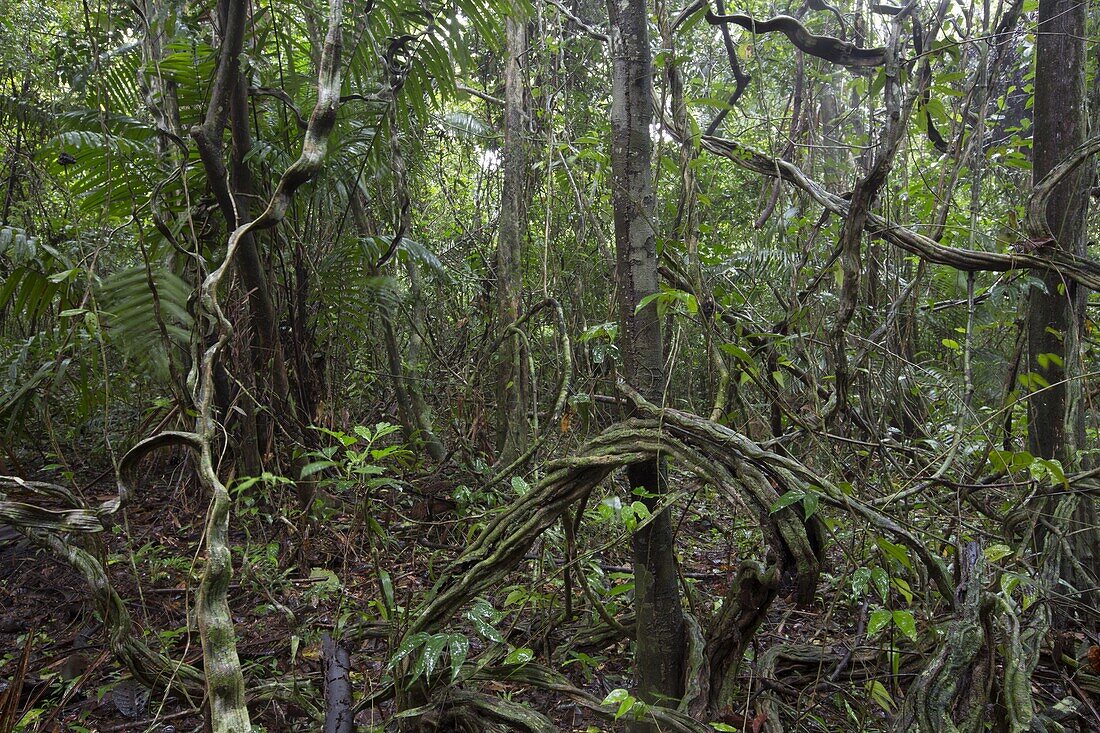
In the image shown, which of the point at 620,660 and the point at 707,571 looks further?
the point at 707,571

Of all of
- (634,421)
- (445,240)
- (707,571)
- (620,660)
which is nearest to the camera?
(634,421)

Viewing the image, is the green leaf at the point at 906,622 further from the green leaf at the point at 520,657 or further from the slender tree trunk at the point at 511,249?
the slender tree trunk at the point at 511,249

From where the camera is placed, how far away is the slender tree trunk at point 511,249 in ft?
13.8

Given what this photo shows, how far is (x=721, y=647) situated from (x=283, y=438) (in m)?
2.61

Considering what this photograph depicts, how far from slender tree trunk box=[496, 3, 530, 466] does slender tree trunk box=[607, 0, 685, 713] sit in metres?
2.38

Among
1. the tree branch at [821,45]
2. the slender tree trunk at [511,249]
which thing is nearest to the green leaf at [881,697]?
the tree branch at [821,45]

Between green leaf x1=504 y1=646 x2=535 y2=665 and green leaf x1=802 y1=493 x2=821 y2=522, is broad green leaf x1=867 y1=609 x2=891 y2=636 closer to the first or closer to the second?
green leaf x1=802 y1=493 x2=821 y2=522

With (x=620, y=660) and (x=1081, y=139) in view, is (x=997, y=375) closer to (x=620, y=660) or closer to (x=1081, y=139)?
(x=1081, y=139)

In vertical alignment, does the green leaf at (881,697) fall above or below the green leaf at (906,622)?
below

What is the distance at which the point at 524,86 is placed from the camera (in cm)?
498

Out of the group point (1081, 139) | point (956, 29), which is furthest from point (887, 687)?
point (956, 29)

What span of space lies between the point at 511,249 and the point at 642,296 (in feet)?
A: 8.96

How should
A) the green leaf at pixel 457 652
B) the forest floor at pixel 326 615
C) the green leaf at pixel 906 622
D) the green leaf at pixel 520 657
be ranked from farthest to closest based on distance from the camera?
the forest floor at pixel 326 615, the green leaf at pixel 520 657, the green leaf at pixel 457 652, the green leaf at pixel 906 622

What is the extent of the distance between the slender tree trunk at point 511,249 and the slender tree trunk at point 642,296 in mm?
2380
